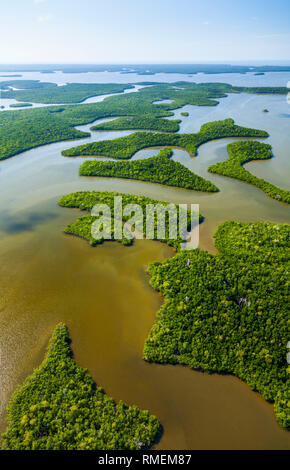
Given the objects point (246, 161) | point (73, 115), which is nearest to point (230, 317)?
point (246, 161)

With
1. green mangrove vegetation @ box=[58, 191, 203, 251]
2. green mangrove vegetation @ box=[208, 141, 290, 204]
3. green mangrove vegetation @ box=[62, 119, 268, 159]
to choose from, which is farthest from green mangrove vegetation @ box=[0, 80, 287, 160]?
green mangrove vegetation @ box=[58, 191, 203, 251]

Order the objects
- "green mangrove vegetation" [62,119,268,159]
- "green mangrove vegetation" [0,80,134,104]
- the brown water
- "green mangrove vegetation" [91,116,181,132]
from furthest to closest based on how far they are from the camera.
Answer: "green mangrove vegetation" [0,80,134,104], "green mangrove vegetation" [91,116,181,132], "green mangrove vegetation" [62,119,268,159], the brown water

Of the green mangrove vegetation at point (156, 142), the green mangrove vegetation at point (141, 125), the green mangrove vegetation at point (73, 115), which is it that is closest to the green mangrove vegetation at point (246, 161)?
the green mangrove vegetation at point (156, 142)

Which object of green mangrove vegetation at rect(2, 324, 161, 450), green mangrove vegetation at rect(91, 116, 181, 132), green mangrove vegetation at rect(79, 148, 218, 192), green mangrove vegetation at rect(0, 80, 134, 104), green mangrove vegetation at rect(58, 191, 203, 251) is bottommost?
green mangrove vegetation at rect(2, 324, 161, 450)

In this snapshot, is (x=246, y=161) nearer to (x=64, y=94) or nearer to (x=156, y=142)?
(x=156, y=142)

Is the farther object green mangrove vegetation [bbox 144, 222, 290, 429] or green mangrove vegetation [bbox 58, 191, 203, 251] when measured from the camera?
green mangrove vegetation [bbox 58, 191, 203, 251]

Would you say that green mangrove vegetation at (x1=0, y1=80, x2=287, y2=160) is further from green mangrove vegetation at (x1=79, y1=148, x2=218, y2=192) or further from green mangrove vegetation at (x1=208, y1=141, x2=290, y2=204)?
green mangrove vegetation at (x1=79, y1=148, x2=218, y2=192)

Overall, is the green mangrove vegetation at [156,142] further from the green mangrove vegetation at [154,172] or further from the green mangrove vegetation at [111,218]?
the green mangrove vegetation at [111,218]
